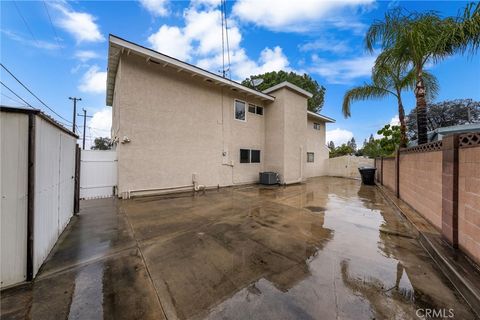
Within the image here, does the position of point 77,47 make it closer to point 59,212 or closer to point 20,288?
point 59,212

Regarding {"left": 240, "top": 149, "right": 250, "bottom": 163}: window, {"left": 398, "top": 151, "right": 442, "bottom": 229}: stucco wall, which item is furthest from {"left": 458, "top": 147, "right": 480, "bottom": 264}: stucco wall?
{"left": 240, "top": 149, "right": 250, "bottom": 163}: window

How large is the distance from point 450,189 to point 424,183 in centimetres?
185

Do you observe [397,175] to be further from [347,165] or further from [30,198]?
[30,198]

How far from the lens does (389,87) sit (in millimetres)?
8953

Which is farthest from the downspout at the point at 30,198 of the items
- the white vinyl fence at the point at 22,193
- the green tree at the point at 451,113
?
the green tree at the point at 451,113

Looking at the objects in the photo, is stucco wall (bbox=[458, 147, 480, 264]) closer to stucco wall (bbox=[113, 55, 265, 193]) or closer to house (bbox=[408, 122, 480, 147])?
stucco wall (bbox=[113, 55, 265, 193])

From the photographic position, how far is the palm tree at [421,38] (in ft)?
13.3

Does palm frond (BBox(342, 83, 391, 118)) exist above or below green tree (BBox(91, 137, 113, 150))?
above

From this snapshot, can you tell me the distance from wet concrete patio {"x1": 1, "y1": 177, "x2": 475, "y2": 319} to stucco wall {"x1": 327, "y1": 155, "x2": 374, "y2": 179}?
465 inches

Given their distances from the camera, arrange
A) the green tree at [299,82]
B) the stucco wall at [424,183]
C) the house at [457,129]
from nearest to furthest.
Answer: the stucco wall at [424,183] < the house at [457,129] < the green tree at [299,82]

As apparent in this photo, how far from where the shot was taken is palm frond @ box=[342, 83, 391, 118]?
30.0ft

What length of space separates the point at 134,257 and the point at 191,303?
1.56 metres

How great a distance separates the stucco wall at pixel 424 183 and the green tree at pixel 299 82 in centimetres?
1679

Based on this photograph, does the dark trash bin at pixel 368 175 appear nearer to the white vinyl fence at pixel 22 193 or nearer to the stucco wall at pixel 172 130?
the stucco wall at pixel 172 130
